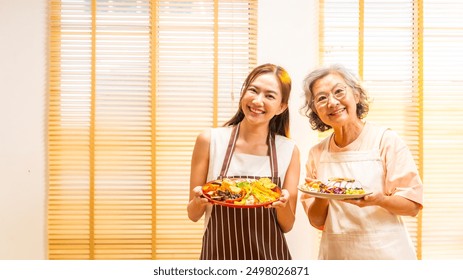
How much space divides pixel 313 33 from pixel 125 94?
2.92 feet

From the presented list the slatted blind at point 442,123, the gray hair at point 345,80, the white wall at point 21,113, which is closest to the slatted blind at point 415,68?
the slatted blind at point 442,123

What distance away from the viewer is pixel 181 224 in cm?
175

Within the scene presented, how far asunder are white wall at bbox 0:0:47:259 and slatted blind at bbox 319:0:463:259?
4.23ft

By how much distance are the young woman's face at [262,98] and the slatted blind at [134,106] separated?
356 millimetres

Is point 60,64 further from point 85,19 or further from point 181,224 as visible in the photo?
point 181,224

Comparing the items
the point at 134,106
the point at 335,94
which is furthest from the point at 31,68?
the point at 335,94

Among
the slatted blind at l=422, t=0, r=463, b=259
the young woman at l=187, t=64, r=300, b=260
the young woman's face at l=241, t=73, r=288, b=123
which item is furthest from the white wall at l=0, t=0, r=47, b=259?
the slatted blind at l=422, t=0, r=463, b=259

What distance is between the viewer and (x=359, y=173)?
1.34 metres

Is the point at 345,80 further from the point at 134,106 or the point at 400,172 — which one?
the point at 134,106

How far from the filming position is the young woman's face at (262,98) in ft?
4.47

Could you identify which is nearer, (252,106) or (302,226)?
(252,106)

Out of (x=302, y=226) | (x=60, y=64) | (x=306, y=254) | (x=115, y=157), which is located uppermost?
(x=60, y=64)

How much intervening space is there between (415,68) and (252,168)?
96 cm

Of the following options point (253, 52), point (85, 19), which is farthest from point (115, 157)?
point (253, 52)
